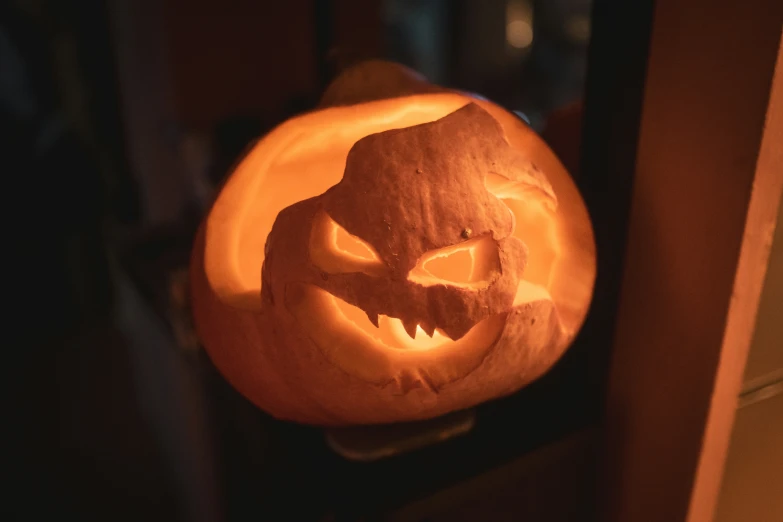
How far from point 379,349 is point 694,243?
30 centimetres

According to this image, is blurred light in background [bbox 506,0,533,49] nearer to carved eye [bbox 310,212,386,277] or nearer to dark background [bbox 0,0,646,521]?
dark background [bbox 0,0,646,521]

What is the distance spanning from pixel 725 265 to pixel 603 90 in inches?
8.0

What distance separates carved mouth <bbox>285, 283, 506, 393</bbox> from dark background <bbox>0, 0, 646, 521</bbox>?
13 centimetres

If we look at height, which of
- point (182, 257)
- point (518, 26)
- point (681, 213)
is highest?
point (681, 213)

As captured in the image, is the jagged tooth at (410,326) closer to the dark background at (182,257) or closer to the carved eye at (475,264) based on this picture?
the carved eye at (475,264)

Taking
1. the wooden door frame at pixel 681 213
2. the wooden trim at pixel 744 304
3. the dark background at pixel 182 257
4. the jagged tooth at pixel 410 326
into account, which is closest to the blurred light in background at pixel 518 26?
the dark background at pixel 182 257

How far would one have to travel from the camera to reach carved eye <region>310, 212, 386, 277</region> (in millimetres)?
500

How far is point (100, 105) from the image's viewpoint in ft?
5.38

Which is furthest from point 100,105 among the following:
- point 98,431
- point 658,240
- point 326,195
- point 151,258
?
Result: point 658,240

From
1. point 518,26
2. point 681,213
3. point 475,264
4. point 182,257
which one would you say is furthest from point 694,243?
point 518,26

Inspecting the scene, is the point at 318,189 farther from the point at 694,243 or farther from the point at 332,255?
the point at 694,243

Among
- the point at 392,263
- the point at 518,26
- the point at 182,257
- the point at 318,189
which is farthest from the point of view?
the point at 518,26

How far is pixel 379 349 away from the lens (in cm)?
53

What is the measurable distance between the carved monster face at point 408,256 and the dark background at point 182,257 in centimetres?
15
